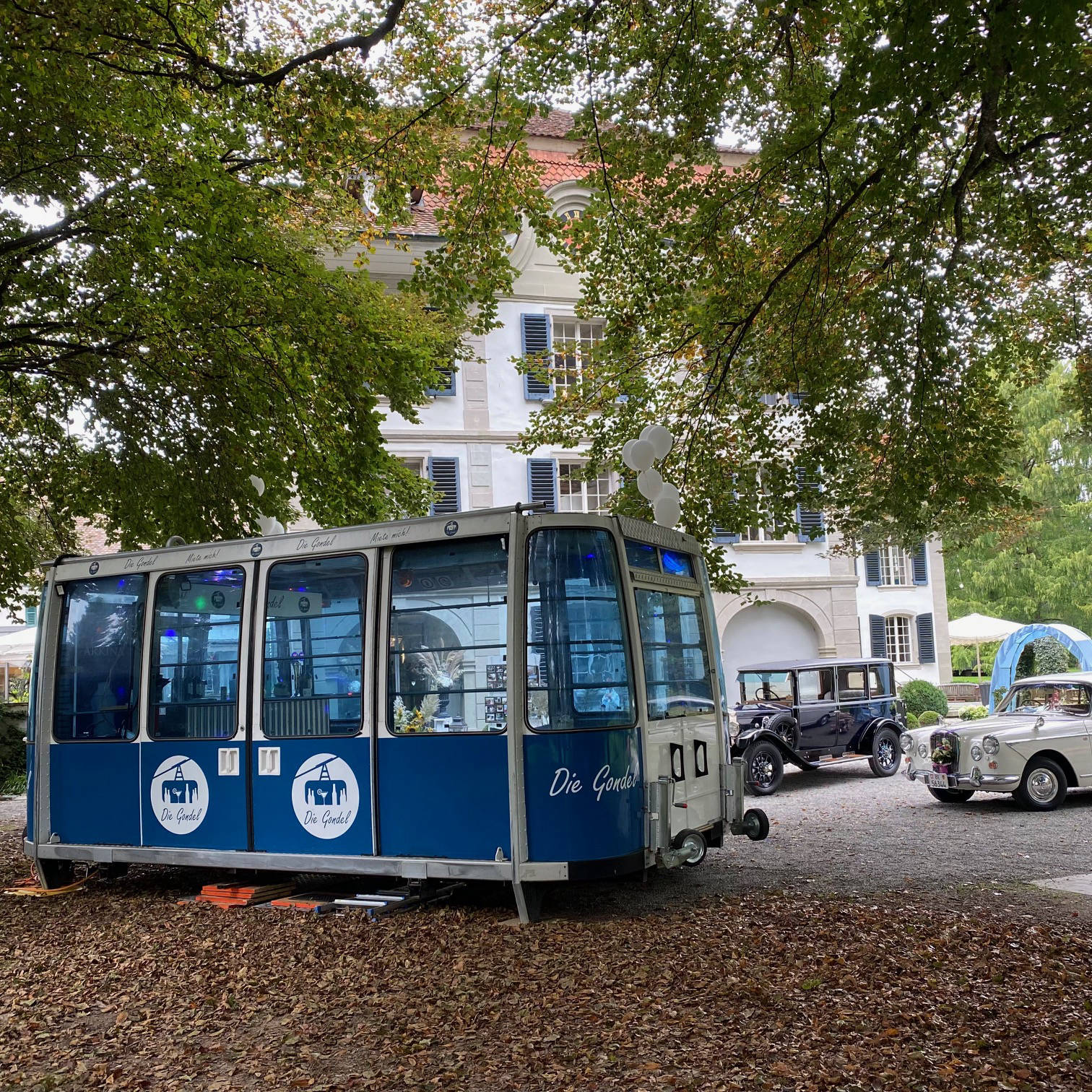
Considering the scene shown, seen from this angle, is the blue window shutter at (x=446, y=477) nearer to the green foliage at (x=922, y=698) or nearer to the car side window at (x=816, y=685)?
the car side window at (x=816, y=685)

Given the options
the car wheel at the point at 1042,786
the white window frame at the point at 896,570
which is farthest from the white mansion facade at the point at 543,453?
the car wheel at the point at 1042,786

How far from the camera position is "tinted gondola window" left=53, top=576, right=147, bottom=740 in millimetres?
10055

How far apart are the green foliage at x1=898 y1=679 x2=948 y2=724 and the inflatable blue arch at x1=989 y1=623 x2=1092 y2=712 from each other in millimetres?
1545

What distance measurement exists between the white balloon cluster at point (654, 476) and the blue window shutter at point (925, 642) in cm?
2470

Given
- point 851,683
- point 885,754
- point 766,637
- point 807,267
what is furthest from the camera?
point 766,637

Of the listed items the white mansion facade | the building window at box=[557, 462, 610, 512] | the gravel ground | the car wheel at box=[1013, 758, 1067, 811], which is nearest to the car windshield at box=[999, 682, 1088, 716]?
the car wheel at box=[1013, 758, 1067, 811]

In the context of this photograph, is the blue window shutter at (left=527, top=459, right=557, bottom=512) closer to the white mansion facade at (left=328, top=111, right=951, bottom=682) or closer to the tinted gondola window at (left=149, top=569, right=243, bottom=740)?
the white mansion facade at (left=328, top=111, right=951, bottom=682)

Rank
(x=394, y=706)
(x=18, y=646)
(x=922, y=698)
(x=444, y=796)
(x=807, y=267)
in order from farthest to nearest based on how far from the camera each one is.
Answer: (x=922, y=698)
(x=18, y=646)
(x=807, y=267)
(x=394, y=706)
(x=444, y=796)

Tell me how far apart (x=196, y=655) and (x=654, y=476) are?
430cm

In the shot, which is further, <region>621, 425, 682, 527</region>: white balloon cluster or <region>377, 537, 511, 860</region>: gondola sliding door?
<region>621, 425, 682, 527</region>: white balloon cluster

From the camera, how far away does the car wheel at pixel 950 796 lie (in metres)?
15.0

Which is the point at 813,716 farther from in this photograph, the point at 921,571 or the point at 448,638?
the point at 921,571

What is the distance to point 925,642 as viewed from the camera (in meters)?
33.2

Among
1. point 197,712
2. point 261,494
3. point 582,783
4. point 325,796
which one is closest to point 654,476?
point 582,783
